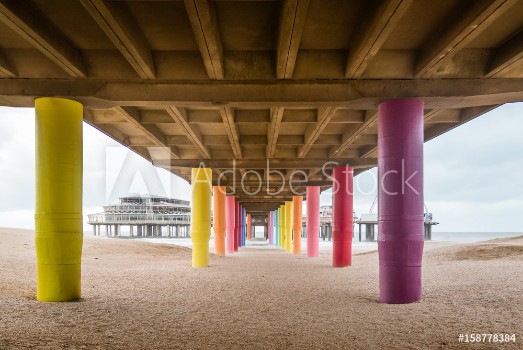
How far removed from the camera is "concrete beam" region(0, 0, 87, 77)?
6.18 meters

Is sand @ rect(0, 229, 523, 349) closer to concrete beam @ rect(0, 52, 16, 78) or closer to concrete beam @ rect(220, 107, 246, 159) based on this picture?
concrete beam @ rect(0, 52, 16, 78)

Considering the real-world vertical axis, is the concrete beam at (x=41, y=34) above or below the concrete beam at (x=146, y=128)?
above

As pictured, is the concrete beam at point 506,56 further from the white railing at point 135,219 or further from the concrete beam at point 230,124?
the white railing at point 135,219

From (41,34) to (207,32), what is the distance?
9.03ft

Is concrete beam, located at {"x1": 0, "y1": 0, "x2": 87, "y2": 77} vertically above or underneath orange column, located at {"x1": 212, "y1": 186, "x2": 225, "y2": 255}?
above

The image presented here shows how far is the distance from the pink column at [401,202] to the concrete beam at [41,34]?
255 inches

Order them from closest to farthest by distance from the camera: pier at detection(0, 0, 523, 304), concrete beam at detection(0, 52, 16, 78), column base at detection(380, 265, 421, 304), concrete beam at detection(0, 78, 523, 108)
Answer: pier at detection(0, 0, 523, 304)
concrete beam at detection(0, 52, 16, 78)
column base at detection(380, 265, 421, 304)
concrete beam at detection(0, 78, 523, 108)

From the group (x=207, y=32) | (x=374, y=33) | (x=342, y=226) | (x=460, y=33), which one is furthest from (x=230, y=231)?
(x=460, y=33)

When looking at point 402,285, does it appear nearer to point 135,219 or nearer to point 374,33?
point 374,33

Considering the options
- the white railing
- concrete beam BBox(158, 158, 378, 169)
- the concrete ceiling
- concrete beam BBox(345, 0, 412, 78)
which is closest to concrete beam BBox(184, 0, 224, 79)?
the concrete ceiling

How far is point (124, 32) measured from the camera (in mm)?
6719

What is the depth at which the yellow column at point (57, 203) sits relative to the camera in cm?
848

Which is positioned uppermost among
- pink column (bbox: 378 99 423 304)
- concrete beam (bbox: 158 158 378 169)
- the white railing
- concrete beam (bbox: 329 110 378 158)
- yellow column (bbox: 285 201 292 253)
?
concrete beam (bbox: 329 110 378 158)

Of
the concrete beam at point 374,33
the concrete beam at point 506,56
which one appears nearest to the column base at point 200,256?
the concrete beam at point 374,33
